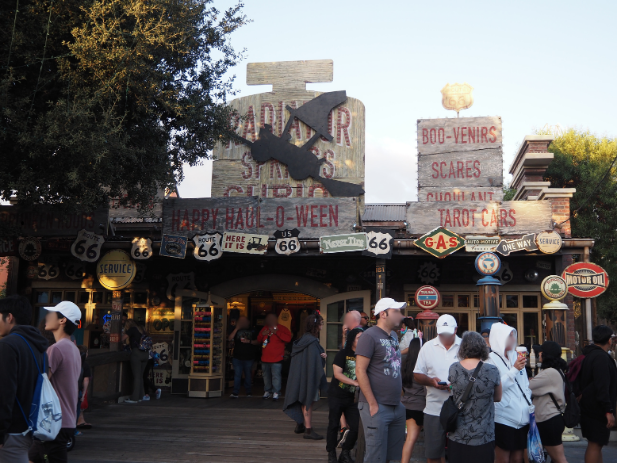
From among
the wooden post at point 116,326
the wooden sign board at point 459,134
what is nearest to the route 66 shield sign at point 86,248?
the wooden post at point 116,326

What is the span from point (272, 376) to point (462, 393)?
8.13 meters

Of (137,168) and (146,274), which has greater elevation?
(137,168)

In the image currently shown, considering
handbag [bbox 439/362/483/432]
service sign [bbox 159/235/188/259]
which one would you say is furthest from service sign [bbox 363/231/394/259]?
handbag [bbox 439/362/483/432]

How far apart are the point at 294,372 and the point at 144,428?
251 cm

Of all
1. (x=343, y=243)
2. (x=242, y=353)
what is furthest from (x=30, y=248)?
(x=343, y=243)

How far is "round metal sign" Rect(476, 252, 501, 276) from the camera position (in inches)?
404

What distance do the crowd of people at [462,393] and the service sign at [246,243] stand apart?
485 cm

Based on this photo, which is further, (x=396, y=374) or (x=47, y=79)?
(x=47, y=79)

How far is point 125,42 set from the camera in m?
9.15

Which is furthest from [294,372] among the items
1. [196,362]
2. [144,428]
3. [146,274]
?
[146,274]

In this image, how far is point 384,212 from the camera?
22.0 metres

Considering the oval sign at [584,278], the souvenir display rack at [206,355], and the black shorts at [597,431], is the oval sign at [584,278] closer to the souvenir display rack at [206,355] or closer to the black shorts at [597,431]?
the black shorts at [597,431]

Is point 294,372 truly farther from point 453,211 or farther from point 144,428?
point 453,211

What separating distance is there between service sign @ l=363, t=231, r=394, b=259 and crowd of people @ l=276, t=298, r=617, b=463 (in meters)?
4.49
